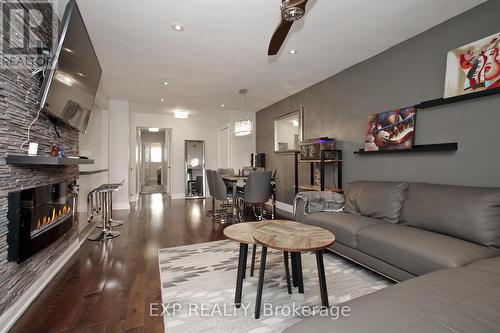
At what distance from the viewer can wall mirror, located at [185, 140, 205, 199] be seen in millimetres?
7617

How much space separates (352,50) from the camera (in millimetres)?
3135

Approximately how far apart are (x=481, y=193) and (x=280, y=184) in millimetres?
4127

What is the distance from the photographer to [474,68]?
222 centimetres

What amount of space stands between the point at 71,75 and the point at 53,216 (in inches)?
53.8

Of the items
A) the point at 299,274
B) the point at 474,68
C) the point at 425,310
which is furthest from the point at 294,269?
the point at 474,68

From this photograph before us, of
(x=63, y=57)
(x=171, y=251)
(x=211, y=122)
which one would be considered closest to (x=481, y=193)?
(x=171, y=251)

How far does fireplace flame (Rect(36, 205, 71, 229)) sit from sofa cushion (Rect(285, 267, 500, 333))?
223cm

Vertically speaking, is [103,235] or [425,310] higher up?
[425,310]

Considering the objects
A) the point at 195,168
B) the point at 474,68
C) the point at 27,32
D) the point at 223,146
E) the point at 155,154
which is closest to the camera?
the point at 27,32

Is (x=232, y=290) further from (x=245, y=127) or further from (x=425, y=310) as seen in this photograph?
(x=245, y=127)

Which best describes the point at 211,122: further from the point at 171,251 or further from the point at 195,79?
the point at 171,251

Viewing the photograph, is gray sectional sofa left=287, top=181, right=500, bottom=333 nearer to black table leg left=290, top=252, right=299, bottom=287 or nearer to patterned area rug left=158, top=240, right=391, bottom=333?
patterned area rug left=158, top=240, right=391, bottom=333

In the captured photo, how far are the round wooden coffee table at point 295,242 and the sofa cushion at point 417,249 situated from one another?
0.62 m

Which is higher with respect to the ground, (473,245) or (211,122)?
(211,122)
